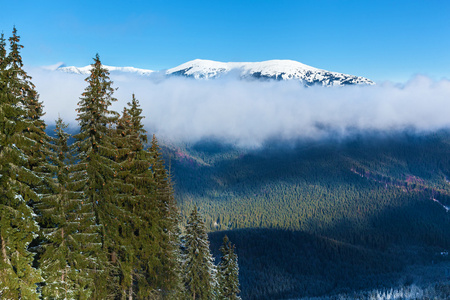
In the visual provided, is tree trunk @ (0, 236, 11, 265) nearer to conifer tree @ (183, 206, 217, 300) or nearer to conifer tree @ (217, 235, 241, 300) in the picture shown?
conifer tree @ (183, 206, 217, 300)

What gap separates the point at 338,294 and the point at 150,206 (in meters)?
180

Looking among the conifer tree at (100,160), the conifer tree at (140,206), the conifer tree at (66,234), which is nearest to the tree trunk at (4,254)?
the conifer tree at (66,234)

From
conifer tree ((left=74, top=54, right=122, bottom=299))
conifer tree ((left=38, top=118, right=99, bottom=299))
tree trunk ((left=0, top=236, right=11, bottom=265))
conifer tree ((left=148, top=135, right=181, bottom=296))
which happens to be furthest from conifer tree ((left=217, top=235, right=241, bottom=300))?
tree trunk ((left=0, top=236, right=11, bottom=265))

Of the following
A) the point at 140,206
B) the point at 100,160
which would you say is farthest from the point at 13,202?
the point at 140,206

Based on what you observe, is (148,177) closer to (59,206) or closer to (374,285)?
(59,206)

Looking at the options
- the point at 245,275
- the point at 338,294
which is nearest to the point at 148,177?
the point at 245,275

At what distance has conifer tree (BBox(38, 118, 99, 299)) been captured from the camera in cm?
2045

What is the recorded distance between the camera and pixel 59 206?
68.1ft

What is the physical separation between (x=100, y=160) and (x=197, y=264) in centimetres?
2567

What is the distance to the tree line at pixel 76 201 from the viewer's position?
18.2m

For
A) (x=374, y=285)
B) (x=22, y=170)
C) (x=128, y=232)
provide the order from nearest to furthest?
(x=22, y=170), (x=128, y=232), (x=374, y=285)

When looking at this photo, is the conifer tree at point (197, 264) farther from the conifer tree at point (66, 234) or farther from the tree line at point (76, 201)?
the conifer tree at point (66, 234)

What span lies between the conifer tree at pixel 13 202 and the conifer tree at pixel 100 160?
169 inches

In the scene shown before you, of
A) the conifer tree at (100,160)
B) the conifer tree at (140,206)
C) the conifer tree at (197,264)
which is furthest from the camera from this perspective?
the conifer tree at (197,264)
